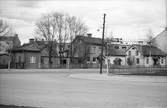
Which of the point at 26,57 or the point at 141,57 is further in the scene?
the point at 141,57

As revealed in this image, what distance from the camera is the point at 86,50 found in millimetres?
58406

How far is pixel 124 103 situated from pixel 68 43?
45.0 metres

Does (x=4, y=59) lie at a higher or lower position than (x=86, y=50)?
lower

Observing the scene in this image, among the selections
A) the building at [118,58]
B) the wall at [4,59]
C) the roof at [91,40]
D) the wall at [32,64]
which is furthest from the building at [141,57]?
the wall at [4,59]

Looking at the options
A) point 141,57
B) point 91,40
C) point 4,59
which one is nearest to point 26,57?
point 4,59

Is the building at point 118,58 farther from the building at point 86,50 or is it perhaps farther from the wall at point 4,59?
the wall at point 4,59

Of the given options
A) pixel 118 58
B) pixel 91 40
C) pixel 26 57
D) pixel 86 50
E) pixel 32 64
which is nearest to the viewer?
pixel 26 57

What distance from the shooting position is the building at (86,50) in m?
55.2

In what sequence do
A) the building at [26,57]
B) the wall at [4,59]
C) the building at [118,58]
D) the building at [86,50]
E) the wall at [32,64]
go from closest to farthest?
the building at [26,57] → the wall at [32,64] → the wall at [4,59] → the building at [86,50] → the building at [118,58]

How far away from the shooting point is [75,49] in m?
55.0

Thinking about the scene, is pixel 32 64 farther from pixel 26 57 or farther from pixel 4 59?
pixel 4 59

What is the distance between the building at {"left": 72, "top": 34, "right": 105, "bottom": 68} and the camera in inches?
2174

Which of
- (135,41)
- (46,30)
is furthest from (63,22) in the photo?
(135,41)

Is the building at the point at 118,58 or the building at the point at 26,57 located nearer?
the building at the point at 26,57
